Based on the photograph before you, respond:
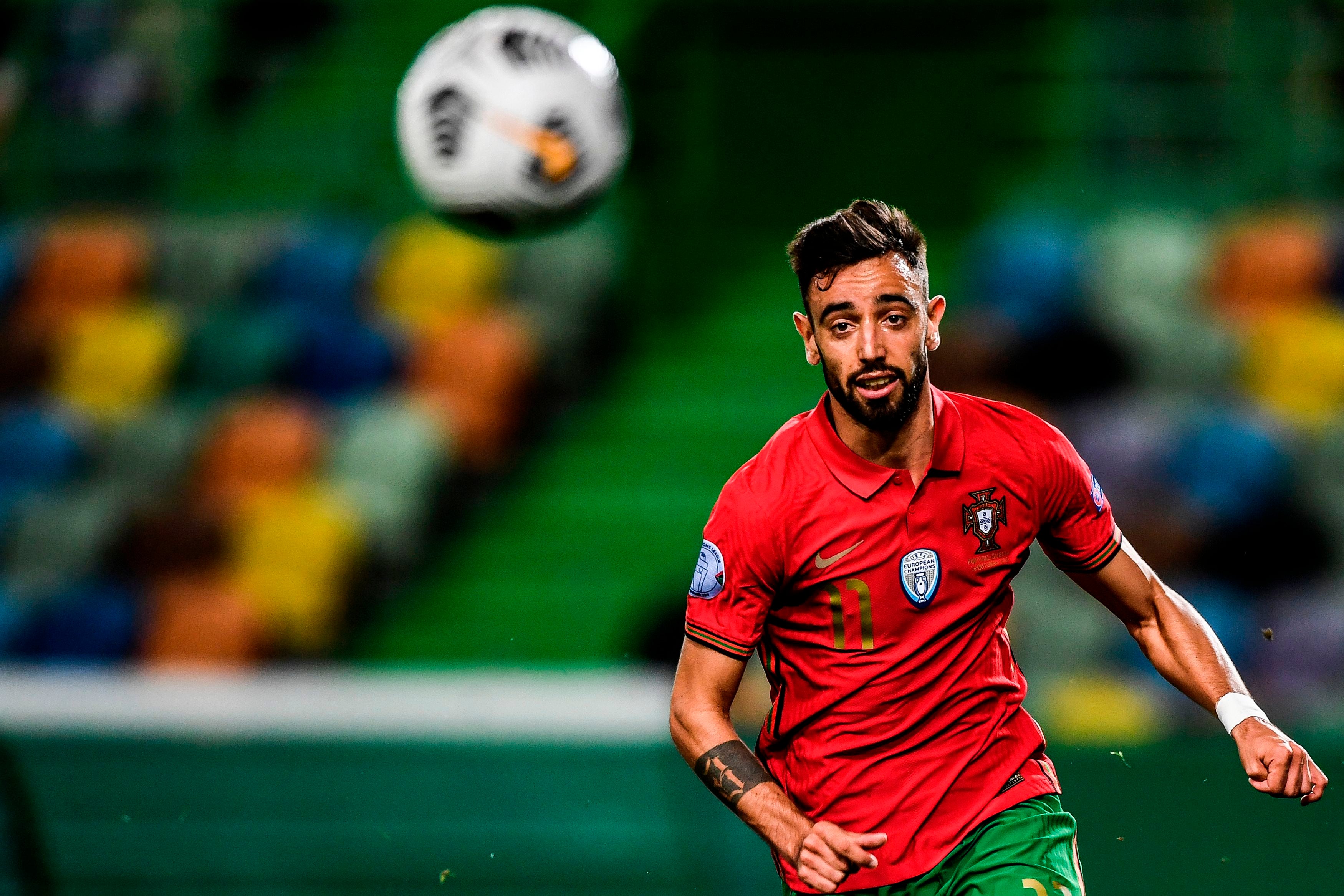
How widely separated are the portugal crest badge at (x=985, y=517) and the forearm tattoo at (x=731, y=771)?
55 centimetres

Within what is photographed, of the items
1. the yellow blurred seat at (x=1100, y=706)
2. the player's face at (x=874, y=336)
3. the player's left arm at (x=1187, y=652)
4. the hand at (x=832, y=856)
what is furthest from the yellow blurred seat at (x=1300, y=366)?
the hand at (x=832, y=856)

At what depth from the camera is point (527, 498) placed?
27.0 feet

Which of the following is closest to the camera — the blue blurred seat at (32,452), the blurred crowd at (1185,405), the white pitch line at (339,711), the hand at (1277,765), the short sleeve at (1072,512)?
the hand at (1277,765)

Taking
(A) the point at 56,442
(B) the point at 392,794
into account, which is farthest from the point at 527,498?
(B) the point at 392,794

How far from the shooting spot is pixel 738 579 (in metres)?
2.84

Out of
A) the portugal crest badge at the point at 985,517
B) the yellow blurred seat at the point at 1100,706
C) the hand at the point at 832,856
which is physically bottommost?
the yellow blurred seat at the point at 1100,706

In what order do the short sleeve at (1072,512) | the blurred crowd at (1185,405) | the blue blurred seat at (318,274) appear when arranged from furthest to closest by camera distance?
the blue blurred seat at (318,274) < the blurred crowd at (1185,405) < the short sleeve at (1072,512)

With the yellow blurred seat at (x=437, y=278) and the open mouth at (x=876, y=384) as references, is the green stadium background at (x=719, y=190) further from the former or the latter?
the open mouth at (x=876, y=384)

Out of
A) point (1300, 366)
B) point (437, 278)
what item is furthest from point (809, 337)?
point (437, 278)

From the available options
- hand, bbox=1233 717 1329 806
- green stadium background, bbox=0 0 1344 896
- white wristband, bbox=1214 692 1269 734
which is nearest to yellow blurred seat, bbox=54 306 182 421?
green stadium background, bbox=0 0 1344 896

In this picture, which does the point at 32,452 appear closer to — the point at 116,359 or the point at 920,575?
the point at 116,359

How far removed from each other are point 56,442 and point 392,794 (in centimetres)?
395

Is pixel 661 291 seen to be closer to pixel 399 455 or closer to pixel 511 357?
pixel 511 357

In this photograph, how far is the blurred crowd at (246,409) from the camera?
7.57 m
